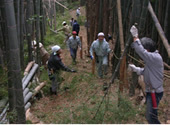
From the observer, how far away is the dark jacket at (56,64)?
5209 millimetres

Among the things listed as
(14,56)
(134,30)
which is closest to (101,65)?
(134,30)

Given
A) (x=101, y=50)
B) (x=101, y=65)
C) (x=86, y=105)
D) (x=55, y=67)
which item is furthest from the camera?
(x=101, y=65)

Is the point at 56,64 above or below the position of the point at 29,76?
above

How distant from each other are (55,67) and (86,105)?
1891 mm

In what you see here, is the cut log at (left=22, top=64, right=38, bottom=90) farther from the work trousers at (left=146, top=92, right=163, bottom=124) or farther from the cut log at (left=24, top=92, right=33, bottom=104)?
the work trousers at (left=146, top=92, right=163, bottom=124)

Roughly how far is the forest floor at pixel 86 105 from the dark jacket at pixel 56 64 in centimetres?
57

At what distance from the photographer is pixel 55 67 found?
5371mm

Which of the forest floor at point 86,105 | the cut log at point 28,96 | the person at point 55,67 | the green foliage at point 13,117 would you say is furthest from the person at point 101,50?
the green foliage at point 13,117

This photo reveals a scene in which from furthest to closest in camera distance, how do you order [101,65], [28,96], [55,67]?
[101,65] → [55,67] → [28,96]

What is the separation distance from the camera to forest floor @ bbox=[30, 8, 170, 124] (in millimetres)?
3252

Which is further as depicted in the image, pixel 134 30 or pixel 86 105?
pixel 86 105

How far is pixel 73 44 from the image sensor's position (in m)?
7.67

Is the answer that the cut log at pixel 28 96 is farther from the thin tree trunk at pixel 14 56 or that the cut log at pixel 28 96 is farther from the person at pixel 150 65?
the person at pixel 150 65

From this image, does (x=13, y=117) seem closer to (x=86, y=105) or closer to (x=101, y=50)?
(x=86, y=105)
